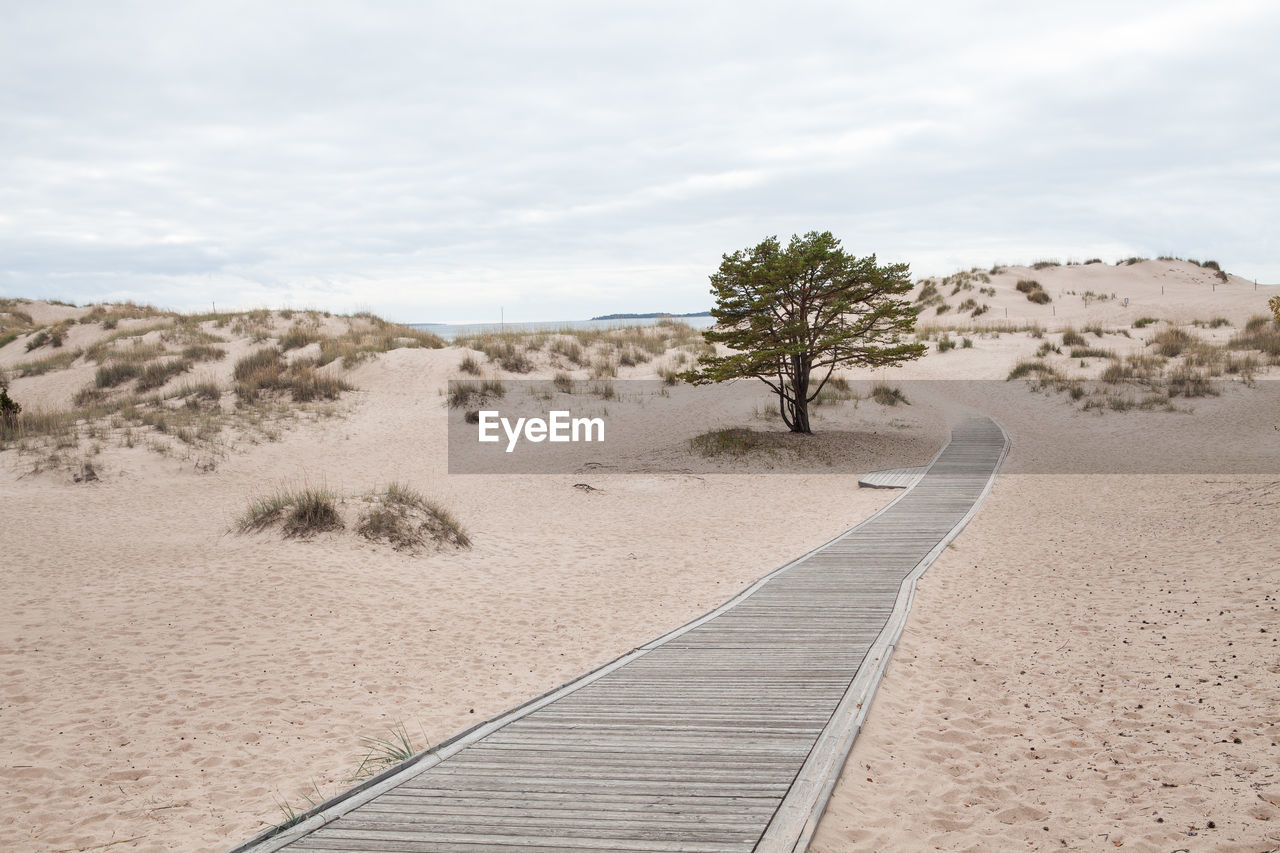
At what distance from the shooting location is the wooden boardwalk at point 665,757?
3799 millimetres

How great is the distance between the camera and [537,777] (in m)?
4.39

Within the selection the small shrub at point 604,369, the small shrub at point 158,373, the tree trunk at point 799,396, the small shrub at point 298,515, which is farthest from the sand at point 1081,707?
the small shrub at point 158,373

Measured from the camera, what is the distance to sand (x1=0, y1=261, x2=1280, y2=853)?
443cm

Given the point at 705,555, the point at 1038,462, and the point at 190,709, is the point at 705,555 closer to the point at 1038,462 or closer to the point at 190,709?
the point at 190,709

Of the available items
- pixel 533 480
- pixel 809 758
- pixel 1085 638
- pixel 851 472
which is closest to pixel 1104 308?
pixel 851 472

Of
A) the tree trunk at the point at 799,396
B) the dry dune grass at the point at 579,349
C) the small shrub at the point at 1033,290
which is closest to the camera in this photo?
the tree trunk at the point at 799,396

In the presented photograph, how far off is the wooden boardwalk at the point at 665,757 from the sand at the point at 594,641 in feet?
1.06

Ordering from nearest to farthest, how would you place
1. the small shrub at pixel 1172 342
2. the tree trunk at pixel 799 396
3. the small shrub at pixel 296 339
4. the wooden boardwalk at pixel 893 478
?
the wooden boardwalk at pixel 893 478 → the tree trunk at pixel 799 396 → the small shrub at pixel 1172 342 → the small shrub at pixel 296 339

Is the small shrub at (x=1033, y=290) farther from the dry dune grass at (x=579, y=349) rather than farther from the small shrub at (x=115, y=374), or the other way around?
the small shrub at (x=115, y=374)

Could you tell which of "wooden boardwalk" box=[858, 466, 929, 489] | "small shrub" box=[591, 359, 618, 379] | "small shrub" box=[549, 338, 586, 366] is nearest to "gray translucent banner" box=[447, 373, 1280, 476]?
"small shrub" box=[591, 359, 618, 379]

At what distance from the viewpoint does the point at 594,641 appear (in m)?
7.79

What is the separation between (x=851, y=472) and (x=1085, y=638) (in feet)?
36.4

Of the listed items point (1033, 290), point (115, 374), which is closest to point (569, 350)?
point (115, 374)

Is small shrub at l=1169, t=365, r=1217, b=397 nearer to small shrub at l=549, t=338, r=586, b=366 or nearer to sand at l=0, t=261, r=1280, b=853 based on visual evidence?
sand at l=0, t=261, r=1280, b=853
